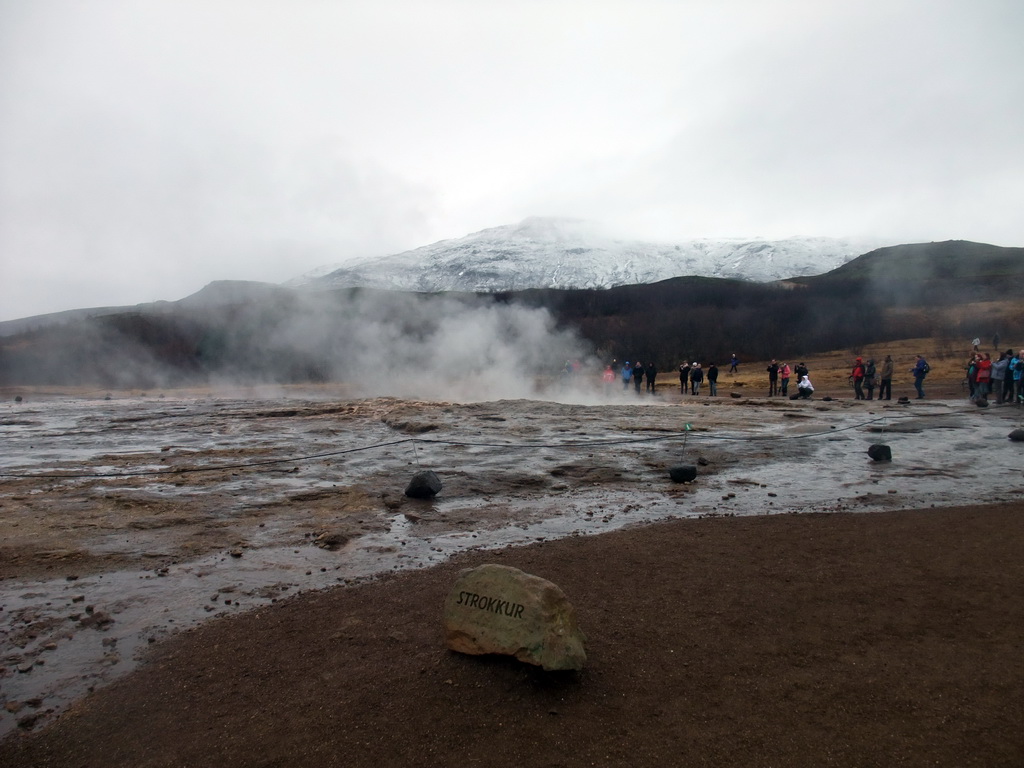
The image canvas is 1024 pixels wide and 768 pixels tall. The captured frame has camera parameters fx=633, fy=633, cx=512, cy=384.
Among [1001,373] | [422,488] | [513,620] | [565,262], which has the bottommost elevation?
[422,488]

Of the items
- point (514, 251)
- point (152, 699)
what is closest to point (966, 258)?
point (152, 699)

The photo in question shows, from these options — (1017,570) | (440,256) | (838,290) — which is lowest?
(1017,570)

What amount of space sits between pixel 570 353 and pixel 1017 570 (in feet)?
113

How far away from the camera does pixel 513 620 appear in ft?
13.5

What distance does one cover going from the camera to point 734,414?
19656mm

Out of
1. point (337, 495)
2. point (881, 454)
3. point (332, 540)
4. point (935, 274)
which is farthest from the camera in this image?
point (935, 274)

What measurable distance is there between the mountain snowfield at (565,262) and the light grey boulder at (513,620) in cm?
14126

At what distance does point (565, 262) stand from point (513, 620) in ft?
547

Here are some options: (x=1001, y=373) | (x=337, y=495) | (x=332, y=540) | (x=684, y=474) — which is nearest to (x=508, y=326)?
(x=1001, y=373)

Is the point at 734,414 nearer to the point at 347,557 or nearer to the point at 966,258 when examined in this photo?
the point at 347,557

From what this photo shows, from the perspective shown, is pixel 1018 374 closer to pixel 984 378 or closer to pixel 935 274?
pixel 984 378

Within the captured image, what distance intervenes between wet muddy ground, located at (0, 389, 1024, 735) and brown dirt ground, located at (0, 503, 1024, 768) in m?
0.67

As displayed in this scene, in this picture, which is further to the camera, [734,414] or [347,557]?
[734,414]

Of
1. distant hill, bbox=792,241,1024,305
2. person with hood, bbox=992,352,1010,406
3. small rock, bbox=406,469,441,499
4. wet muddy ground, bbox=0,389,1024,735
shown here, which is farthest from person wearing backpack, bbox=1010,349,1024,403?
distant hill, bbox=792,241,1024,305
